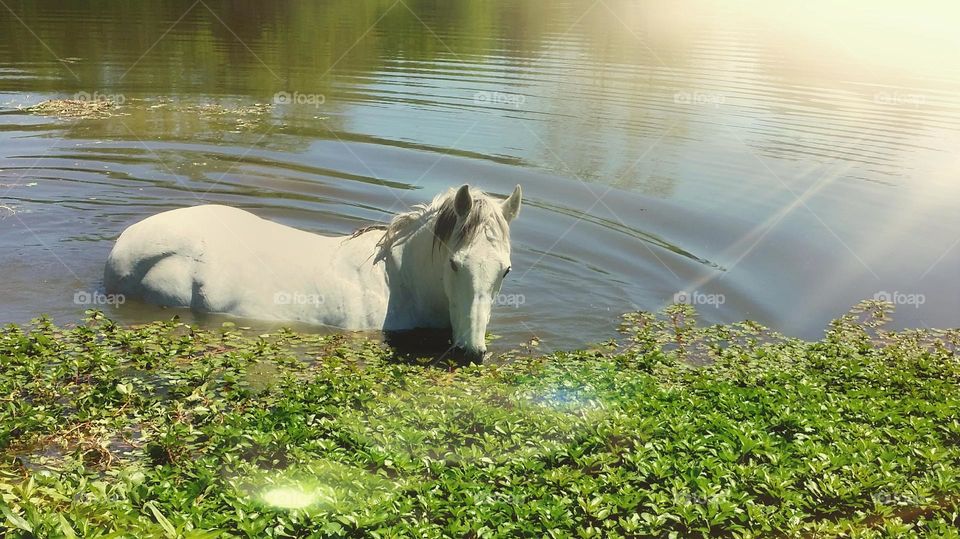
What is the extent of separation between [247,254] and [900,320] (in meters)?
8.70

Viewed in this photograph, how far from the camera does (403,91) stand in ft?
79.9

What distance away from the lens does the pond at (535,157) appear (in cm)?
1175

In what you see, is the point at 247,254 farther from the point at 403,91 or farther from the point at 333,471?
the point at 403,91

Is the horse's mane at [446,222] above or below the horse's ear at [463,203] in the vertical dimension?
below

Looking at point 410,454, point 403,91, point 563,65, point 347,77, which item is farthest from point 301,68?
point 410,454
